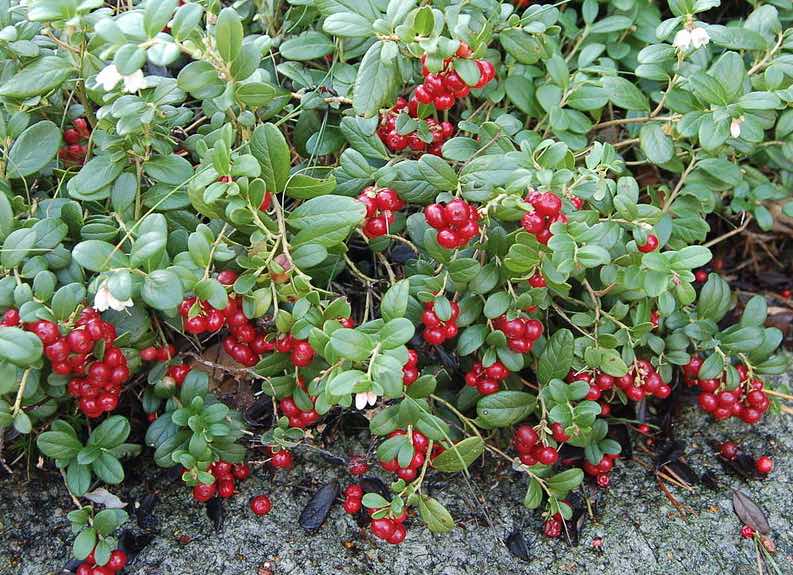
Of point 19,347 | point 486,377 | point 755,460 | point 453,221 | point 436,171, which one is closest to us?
point 19,347

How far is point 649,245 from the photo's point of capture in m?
1.79

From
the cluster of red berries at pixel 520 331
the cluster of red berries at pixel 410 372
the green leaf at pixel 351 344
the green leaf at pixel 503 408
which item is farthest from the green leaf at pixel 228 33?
the green leaf at pixel 503 408

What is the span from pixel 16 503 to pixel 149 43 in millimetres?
1285

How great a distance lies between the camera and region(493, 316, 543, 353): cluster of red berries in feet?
5.93

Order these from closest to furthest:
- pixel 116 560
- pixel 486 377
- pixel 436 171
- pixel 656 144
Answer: pixel 436 171
pixel 116 560
pixel 486 377
pixel 656 144

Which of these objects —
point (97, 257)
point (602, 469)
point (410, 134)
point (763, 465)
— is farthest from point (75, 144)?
point (763, 465)

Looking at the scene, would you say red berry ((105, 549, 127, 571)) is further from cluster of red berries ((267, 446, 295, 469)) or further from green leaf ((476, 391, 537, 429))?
green leaf ((476, 391, 537, 429))

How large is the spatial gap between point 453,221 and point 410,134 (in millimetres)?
420

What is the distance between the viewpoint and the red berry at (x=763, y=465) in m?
2.15

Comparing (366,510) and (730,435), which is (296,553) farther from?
(730,435)

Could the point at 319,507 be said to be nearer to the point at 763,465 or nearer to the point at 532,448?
the point at 532,448

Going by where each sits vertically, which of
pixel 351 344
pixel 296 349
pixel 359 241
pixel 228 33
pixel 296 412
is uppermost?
pixel 228 33

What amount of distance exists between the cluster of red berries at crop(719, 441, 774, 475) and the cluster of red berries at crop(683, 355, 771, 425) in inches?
Result: 3.8

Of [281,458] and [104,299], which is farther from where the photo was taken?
[281,458]
